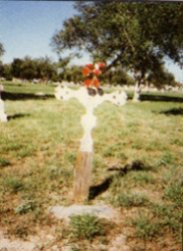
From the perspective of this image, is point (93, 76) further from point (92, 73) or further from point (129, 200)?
point (129, 200)

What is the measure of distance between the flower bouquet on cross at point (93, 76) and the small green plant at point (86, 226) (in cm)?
134

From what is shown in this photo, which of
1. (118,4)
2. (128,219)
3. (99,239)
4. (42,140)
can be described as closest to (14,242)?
(99,239)

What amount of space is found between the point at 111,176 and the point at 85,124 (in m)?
1.01

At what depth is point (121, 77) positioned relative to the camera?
4.39 metres

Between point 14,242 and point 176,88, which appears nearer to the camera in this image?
point 14,242

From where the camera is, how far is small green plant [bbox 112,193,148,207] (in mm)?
3963

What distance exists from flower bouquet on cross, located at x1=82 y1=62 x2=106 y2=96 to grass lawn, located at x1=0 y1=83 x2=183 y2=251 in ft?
3.49

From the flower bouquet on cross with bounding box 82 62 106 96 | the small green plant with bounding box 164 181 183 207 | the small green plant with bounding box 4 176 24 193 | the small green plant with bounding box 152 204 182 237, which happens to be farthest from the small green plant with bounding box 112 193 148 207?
the flower bouquet on cross with bounding box 82 62 106 96

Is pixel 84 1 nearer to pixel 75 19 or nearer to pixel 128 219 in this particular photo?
pixel 75 19

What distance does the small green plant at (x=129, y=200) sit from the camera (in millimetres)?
3963

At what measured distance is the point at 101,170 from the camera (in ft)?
15.1

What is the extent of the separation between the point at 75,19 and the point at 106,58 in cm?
61

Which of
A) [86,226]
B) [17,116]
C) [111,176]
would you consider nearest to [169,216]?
[86,226]

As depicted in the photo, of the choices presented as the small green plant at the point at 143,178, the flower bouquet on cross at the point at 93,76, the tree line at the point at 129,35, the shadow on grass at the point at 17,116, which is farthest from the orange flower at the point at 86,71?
the shadow on grass at the point at 17,116
